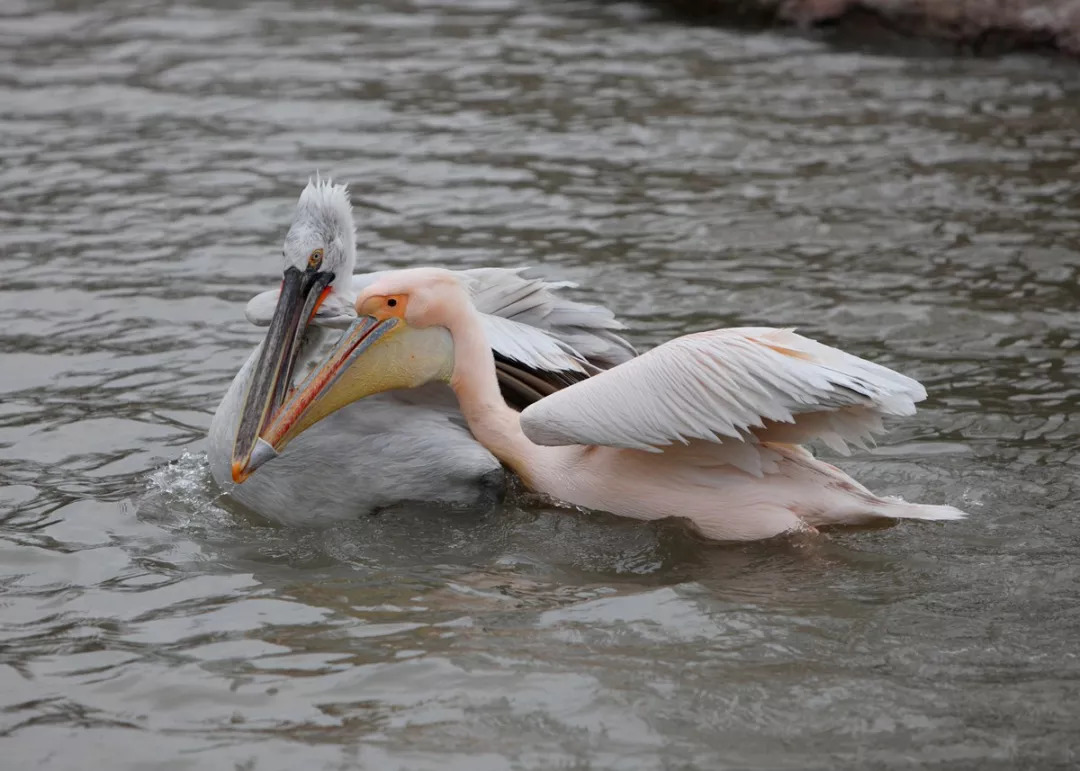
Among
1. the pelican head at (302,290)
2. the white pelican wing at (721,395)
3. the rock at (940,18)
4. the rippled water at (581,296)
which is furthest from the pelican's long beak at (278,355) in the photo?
the rock at (940,18)

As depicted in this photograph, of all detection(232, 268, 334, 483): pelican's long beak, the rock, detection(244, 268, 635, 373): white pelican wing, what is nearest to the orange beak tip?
detection(232, 268, 334, 483): pelican's long beak

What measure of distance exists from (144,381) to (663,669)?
2880 mm

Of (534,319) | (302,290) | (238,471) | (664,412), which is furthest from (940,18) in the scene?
(238,471)

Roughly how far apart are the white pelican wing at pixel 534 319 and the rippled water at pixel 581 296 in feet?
1.82

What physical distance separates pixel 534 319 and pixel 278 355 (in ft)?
2.90

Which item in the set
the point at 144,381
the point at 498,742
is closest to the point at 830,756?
the point at 498,742

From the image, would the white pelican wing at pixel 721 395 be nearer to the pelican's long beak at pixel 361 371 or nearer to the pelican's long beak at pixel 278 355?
the pelican's long beak at pixel 361 371

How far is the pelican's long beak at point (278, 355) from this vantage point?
4.61 meters

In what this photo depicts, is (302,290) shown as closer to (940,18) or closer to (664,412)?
(664,412)

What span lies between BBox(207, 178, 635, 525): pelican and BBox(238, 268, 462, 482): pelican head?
11 centimetres

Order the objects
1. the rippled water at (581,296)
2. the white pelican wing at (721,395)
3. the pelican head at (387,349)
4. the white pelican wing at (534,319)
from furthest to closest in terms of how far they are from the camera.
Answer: the white pelican wing at (534,319), the pelican head at (387,349), the white pelican wing at (721,395), the rippled water at (581,296)

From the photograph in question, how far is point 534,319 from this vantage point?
5176mm

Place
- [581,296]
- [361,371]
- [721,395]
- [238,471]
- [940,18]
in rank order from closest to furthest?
[721,395], [238,471], [361,371], [581,296], [940,18]

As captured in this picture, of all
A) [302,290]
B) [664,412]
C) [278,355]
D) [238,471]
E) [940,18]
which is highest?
[940,18]
